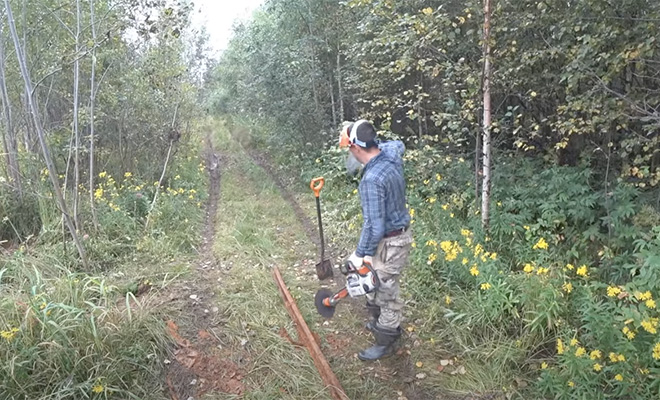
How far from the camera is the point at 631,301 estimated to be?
3.51 m

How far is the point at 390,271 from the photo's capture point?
13.1 feet

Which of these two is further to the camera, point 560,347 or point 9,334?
point 9,334

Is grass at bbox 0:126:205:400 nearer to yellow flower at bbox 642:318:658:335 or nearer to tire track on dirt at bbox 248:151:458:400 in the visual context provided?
tire track on dirt at bbox 248:151:458:400

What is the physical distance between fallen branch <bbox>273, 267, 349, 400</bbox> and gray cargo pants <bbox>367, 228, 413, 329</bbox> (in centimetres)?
64

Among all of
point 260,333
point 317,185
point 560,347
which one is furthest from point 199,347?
point 560,347

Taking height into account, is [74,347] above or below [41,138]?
below

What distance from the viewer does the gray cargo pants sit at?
3.94 m

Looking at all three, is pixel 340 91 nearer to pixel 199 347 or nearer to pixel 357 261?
pixel 357 261

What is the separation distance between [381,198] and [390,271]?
2.37 feet

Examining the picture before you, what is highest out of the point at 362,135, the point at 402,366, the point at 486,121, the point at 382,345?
the point at 362,135

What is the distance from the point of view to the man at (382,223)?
371cm

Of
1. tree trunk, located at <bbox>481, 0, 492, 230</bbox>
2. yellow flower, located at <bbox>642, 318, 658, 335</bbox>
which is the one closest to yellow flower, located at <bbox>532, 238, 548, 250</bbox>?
tree trunk, located at <bbox>481, 0, 492, 230</bbox>

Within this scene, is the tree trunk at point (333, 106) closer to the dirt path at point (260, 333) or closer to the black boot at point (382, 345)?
the dirt path at point (260, 333)

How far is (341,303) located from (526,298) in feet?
6.54
